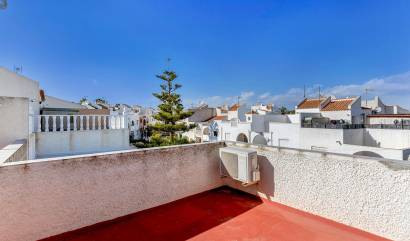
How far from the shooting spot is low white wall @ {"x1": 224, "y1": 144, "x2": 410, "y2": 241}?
236 cm

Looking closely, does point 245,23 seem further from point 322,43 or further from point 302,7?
point 322,43

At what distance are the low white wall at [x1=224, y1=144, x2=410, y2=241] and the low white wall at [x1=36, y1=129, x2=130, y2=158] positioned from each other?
4.86 m

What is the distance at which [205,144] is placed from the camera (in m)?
4.28

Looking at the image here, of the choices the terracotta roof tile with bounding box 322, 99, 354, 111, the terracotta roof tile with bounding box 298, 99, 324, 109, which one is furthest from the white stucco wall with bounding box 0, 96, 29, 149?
the terracotta roof tile with bounding box 298, 99, 324, 109

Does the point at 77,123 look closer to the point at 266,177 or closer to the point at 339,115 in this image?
the point at 266,177

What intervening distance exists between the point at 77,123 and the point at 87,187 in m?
4.05

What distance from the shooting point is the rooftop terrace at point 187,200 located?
7.91 feet

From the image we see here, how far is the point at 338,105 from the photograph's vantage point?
62.8ft

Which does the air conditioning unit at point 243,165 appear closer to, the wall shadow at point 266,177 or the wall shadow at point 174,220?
the wall shadow at point 266,177

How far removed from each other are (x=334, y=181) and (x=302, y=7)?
42.1ft

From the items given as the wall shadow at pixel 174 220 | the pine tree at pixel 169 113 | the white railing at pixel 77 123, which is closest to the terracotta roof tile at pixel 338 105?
the pine tree at pixel 169 113

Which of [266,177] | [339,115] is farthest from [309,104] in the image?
[266,177]

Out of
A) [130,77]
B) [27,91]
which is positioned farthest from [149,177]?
[130,77]

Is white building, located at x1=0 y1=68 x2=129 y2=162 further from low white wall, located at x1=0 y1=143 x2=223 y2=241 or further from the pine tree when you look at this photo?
the pine tree
